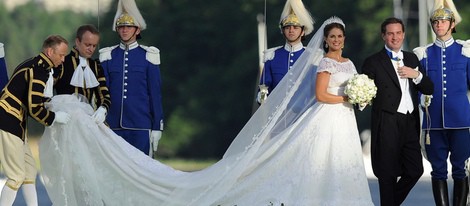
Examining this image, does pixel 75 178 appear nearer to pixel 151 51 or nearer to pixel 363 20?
pixel 151 51

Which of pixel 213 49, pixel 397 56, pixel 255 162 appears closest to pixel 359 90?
pixel 397 56

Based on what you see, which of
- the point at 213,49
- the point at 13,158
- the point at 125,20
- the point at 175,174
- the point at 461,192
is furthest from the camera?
the point at 213,49

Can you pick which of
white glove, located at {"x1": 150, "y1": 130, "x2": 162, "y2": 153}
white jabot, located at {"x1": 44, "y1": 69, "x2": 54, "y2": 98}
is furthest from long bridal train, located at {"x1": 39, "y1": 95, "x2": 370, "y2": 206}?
white glove, located at {"x1": 150, "y1": 130, "x2": 162, "y2": 153}

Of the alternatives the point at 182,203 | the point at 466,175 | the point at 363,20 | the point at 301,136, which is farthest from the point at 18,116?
the point at 363,20

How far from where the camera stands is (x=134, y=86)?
13.6 m

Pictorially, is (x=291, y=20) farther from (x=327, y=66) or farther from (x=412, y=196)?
(x=412, y=196)

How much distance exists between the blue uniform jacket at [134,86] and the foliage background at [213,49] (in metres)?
30.6

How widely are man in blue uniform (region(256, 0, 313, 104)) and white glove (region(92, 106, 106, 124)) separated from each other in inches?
57.3

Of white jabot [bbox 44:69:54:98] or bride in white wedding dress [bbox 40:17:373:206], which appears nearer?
bride in white wedding dress [bbox 40:17:373:206]

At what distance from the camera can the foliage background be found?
45312mm

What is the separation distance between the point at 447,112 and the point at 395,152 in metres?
0.80

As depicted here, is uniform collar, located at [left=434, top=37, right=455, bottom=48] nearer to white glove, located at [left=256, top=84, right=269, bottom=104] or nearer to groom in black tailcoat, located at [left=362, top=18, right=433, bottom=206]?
groom in black tailcoat, located at [left=362, top=18, right=433, bottom=206]

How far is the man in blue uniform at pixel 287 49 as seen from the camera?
1359cm

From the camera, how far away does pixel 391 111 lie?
12.5 m
